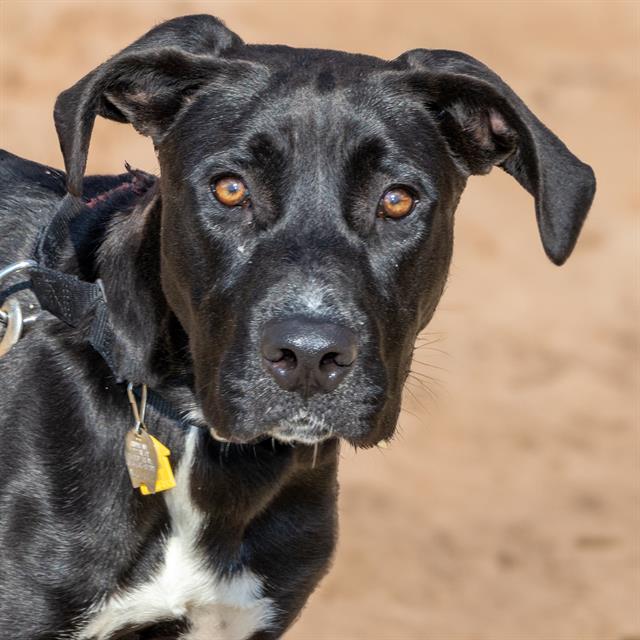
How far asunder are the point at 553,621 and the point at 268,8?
20.9 ft

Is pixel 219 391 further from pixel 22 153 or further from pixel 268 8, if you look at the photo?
pixel 268 8

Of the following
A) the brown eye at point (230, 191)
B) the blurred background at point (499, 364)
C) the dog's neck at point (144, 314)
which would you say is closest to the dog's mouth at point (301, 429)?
the dog's neck at point (144, 314)

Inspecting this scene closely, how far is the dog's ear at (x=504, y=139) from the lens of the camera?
3.92 meters

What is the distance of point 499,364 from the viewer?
8.49 metres

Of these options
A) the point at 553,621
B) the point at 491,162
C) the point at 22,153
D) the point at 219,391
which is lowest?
the point at 553,621

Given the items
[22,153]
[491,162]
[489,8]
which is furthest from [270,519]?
[489,8]

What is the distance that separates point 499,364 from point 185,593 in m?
4.61

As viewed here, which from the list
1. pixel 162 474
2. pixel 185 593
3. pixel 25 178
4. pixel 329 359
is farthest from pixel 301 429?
pixel 25 178

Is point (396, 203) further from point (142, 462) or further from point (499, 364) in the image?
point (499, 364)

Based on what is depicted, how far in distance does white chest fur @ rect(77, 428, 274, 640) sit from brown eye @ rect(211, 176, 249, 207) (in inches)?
26.1

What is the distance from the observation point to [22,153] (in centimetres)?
957

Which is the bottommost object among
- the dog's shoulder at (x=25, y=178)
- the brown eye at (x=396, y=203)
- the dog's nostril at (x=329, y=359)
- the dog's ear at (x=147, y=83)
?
the dog's nostril at (x=329, y=359)

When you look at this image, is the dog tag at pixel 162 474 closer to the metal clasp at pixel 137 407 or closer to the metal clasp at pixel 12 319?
the metal clasp at pixel 137 407

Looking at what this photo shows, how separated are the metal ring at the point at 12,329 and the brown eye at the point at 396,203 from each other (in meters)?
1.03
